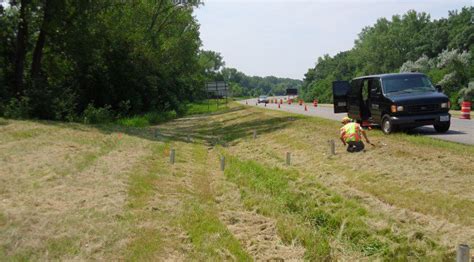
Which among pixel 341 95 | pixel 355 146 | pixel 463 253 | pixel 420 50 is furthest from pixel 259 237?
pixel 420 50

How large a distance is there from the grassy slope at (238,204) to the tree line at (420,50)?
29616mm

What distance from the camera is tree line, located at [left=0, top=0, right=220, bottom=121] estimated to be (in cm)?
2686

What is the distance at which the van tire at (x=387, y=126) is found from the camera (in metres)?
14.8

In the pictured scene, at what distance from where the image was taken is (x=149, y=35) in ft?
135

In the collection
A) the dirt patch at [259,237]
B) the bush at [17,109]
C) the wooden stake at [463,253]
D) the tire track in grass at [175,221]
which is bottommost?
the dirt patch at [259,237]

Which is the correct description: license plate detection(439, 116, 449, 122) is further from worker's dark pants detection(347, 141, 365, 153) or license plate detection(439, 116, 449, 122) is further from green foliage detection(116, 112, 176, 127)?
green foliage detection(116, 112, 176, 127)

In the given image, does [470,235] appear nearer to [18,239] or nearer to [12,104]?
[18,239]

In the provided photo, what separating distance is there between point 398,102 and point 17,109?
20.3 metres

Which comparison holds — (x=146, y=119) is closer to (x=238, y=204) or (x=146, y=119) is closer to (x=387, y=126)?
(x=387, y=126)

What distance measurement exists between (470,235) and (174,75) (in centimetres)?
5230

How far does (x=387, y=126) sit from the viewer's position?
15031mm

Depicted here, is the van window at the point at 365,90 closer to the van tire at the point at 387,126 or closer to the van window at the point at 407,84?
the van window at the point at 407,84

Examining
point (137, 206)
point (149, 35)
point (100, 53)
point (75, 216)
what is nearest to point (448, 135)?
point (137, 206)

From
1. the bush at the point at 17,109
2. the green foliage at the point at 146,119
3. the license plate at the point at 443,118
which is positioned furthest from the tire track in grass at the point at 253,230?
Result: the green foliage at the point at 146,119
